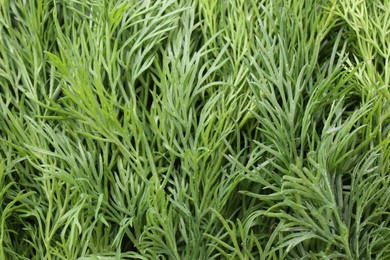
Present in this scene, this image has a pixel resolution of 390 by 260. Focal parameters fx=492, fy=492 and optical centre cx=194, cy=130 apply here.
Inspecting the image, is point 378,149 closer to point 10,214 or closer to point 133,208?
point 133,208

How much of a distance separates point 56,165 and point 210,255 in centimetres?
27

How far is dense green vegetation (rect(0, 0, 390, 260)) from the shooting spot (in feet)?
2.29

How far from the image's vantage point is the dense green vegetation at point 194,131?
70 cm

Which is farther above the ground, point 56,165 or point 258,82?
point 258,82

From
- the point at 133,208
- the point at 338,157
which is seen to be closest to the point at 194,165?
the point at 133,208

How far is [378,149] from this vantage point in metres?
0.70

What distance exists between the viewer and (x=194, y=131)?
2.47 ft

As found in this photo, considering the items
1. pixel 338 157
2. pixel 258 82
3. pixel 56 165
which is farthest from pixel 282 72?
pixel 56 165

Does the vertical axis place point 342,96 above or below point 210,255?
above

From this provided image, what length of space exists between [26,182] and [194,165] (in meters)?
0.26

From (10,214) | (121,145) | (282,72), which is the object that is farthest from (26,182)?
(282,72)

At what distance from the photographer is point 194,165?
710 millimetres

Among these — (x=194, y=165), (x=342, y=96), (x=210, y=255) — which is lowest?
(x=210, y=255)

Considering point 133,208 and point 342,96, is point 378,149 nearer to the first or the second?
point 342,96
